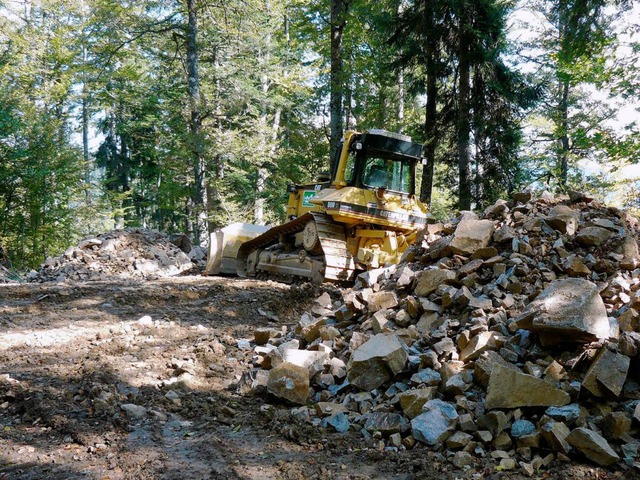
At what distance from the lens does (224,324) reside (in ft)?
21.6

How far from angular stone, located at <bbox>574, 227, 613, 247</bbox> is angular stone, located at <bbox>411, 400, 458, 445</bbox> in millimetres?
2651

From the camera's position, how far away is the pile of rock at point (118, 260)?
36.8 ft

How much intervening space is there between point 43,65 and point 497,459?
25.0m

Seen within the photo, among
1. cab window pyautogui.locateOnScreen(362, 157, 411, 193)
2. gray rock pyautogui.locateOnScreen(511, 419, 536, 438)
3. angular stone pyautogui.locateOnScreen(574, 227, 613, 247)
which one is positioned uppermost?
cab window pyautogui.locateOnScreen(362, 157, 411, 193)

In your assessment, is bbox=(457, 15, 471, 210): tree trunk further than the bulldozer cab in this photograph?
Yes

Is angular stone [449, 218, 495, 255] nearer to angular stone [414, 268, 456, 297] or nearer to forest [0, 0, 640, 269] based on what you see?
angular stone [414, 268, 456, 297]

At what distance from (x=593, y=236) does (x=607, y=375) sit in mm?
2116

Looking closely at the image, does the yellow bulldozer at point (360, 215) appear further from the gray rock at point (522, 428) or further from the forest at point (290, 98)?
the gray rock at point (522, 428)

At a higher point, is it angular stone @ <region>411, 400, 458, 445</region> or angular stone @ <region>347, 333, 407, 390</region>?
angular stone @ <region>347, 333, 407, 390</region>

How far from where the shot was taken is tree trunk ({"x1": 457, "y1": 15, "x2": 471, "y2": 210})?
12055 millimetres

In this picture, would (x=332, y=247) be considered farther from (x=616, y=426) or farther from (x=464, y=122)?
(x=616, y=426)

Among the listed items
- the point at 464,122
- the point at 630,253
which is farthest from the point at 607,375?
the point at 464,122

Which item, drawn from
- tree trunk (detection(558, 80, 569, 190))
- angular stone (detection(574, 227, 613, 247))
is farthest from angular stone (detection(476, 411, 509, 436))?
tree trunk (detection(558, 80, 569, 190))

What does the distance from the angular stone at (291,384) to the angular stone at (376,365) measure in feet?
1.27
